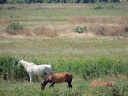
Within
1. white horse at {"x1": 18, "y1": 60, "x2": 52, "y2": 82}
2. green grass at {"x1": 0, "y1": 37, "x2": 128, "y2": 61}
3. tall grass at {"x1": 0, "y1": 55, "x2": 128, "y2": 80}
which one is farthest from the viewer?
green grass at {"x1": 0, "y1": 37, "x2": 128, "y2": 61}

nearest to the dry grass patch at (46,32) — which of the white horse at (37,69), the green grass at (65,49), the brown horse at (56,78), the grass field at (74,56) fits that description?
the grass field at (74,56)

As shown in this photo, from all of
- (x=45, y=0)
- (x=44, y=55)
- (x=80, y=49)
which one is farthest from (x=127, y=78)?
A: (x=45, y=0)

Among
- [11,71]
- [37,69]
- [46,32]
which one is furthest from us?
[46,32]

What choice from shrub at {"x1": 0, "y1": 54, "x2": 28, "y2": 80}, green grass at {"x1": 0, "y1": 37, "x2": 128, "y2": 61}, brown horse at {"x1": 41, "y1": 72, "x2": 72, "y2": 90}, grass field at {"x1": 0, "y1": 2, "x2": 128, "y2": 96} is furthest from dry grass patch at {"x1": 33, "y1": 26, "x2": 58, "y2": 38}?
brown horse at {"x1": 41, "y1": 72, "x2": 72, "y2": 90}

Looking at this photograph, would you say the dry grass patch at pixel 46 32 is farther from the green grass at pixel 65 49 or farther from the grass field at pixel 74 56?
the green grass at pixel 65 49

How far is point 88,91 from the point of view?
61.8 feet

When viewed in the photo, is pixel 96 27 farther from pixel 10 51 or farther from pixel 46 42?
pixel 10 51

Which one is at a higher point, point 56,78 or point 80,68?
point 56,78

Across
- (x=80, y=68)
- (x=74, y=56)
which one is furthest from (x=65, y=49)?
(x=80, y=68)

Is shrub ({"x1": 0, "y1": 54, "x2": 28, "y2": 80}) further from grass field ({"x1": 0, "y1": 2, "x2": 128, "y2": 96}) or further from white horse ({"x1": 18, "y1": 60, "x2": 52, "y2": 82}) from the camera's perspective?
white horse ({"x1": 18, "y1": 60, "x2": 52, "y2": 82})

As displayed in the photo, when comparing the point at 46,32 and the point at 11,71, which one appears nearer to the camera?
the point at 11,71

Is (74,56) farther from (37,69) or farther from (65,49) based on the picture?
(37,69)

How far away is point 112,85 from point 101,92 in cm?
106

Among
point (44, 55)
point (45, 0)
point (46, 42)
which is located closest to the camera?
point (44, 55)
